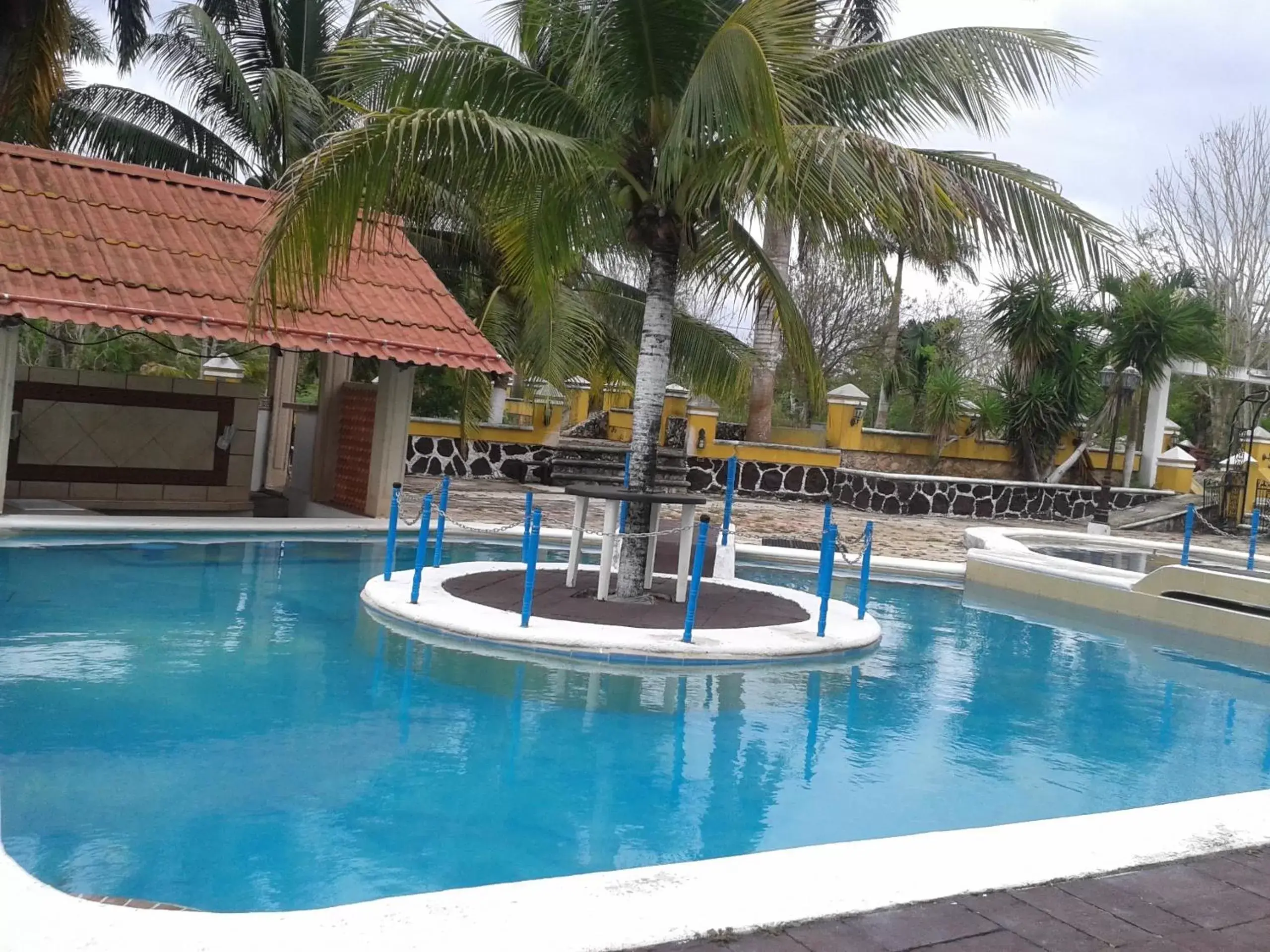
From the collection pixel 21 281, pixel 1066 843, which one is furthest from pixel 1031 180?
pixel 21 281

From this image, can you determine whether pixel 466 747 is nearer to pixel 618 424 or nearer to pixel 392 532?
pixel 392 532

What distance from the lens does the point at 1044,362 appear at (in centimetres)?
2967

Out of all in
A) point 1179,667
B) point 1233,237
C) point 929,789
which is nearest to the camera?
point 929,789

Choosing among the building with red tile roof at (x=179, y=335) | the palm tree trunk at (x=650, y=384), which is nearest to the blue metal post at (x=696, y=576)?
the palm tree trunk at (x=650, y=384)

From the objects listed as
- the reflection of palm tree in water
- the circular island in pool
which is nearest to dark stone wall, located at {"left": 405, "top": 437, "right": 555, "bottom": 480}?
the circular island in pool

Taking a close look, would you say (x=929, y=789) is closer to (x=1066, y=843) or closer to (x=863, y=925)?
(x=1066, y=843)

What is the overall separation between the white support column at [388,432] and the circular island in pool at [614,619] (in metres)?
4.30

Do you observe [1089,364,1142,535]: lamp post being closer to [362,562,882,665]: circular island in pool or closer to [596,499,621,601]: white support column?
[362,562,882,665]: circular island in pool

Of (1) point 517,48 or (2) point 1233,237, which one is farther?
(2) point 1233,237

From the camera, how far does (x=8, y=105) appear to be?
16.3m

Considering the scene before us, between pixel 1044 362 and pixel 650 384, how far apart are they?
22141mm

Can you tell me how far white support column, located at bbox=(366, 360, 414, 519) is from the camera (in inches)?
627

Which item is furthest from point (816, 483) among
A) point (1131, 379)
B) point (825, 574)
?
point (825, 574)

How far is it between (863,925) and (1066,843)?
4.76 feet
